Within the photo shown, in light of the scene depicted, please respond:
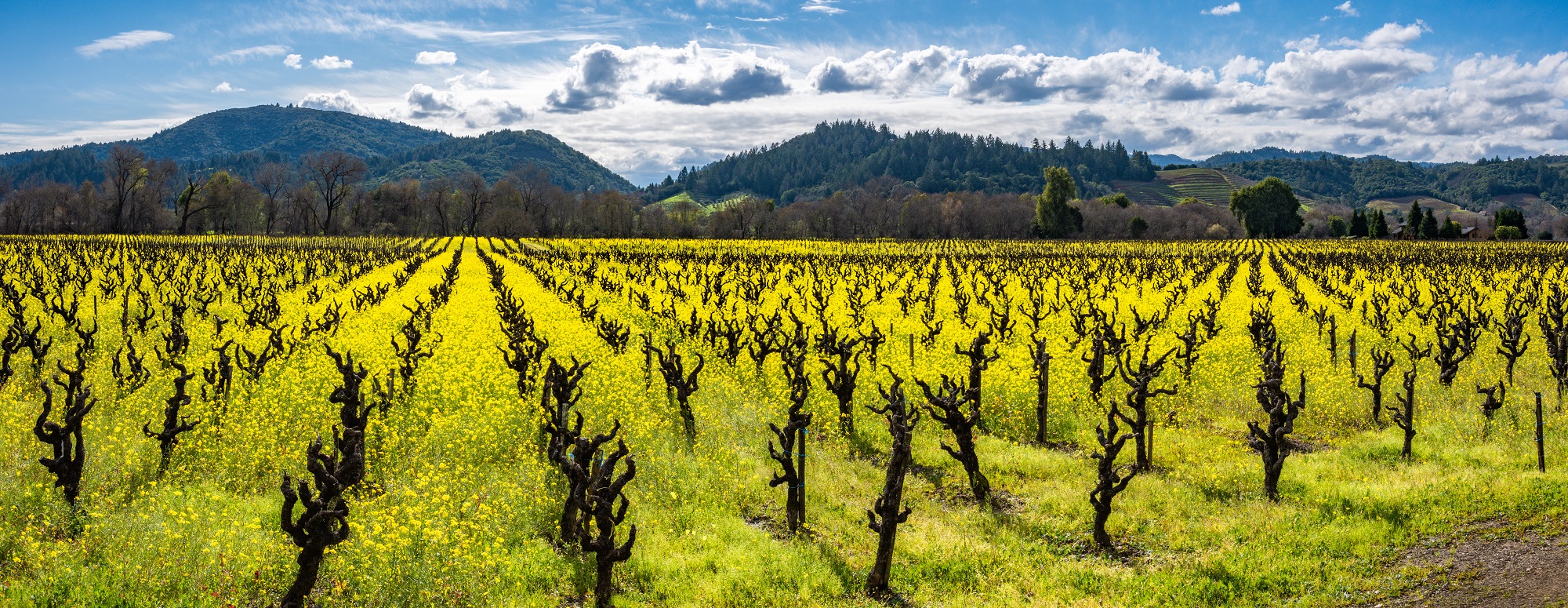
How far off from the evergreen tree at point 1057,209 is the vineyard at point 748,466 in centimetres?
9680

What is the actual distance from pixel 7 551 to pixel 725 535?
7.23 metres

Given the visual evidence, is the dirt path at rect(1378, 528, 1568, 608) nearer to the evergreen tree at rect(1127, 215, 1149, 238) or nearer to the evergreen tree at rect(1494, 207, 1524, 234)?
the evergreen tree at rect(1127, 215, 1149, 238)

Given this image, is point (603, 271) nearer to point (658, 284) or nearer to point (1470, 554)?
point (658, 284)

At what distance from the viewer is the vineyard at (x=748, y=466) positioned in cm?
852

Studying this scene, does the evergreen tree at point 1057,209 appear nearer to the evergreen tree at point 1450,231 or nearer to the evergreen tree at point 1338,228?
the evergreen tree at point 1338,228

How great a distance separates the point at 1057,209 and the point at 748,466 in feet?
373

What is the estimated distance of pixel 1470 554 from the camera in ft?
29.9

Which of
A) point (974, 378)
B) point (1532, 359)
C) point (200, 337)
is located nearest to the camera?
point (974, 378)

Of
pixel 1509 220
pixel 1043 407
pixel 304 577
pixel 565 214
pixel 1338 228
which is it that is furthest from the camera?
pixel 565 214

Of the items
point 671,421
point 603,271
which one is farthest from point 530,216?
point 671,421

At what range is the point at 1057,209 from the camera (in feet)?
388

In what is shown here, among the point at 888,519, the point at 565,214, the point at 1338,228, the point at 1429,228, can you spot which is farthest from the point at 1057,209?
the point at 888,519

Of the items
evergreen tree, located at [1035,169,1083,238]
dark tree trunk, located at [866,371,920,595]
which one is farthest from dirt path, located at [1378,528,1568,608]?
A: evergreen tree, located at [1035,169,1083,238]

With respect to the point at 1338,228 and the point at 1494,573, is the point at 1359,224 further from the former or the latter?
the point at 1494,573
